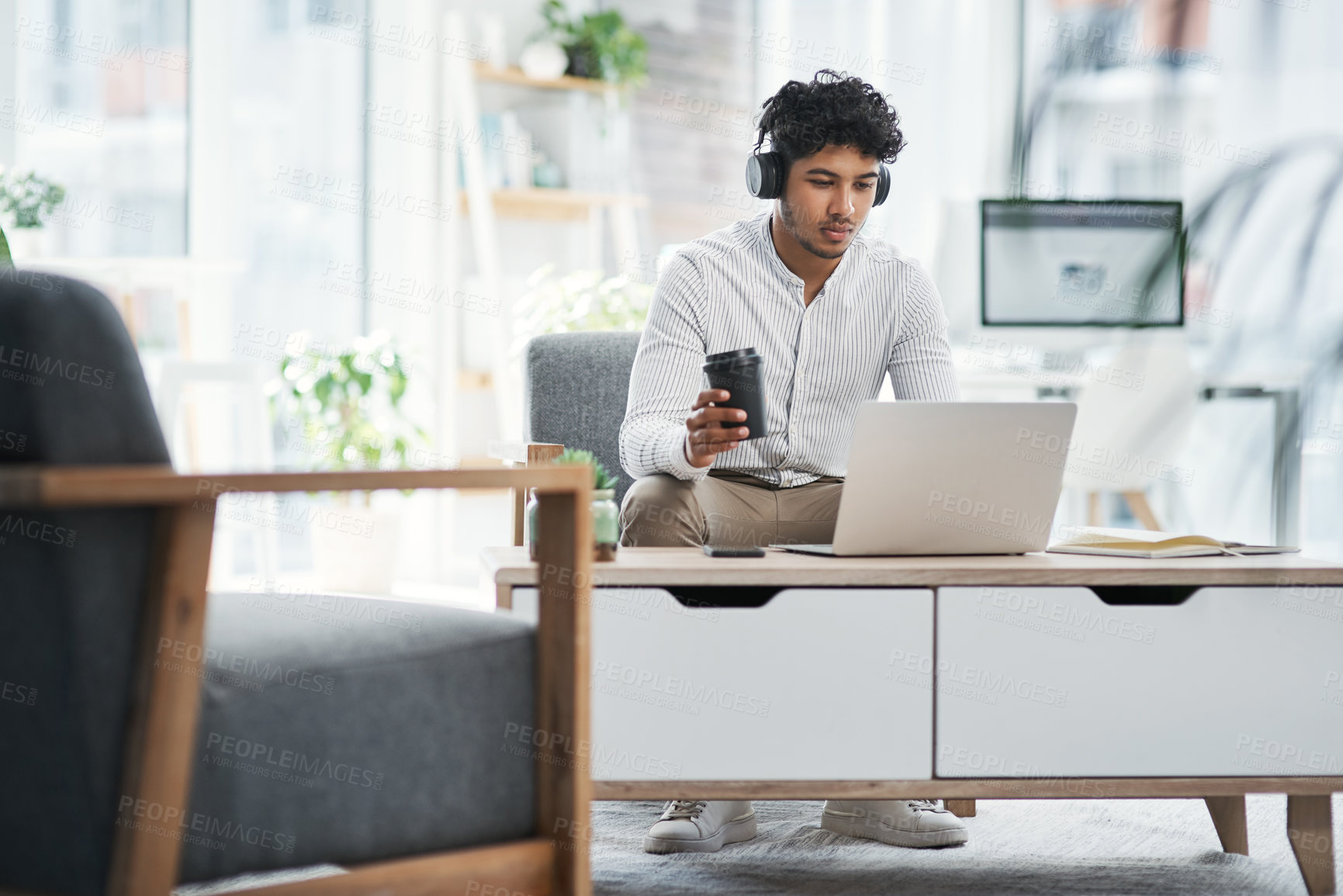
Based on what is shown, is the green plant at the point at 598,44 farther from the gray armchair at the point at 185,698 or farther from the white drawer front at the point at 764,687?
the gray armchair at the point at 185,698

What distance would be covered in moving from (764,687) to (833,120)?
0.97 metres

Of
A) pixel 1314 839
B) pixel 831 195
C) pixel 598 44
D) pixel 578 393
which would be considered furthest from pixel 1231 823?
pixel 598 44

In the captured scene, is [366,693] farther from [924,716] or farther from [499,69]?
[499,69]

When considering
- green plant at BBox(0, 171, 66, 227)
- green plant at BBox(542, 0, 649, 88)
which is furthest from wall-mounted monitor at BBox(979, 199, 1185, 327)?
green plant at BBox(0, 171, 66, 227)

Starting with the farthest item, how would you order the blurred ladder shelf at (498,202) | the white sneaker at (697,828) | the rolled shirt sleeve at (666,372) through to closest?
the blurred ladder shelf at (498,202), the rolled shirt sleeve at (666,372), the white sneaker at (697,828)

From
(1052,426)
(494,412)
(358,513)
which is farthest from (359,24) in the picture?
(1052,426)

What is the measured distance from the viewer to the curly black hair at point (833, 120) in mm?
2035

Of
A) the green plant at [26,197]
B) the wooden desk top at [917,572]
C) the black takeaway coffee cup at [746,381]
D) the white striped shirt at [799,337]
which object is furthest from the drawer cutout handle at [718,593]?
the green plant at [26,197]

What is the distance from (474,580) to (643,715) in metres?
2.97

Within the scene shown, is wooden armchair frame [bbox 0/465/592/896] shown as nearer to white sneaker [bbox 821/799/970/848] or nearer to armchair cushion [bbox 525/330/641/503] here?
white sneaker [bbox 821/799/970/848]

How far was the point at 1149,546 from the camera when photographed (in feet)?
5.43

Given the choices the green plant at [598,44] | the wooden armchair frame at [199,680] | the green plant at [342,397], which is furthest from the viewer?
the green plant at [598,44]

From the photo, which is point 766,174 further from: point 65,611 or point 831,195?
point 65,611

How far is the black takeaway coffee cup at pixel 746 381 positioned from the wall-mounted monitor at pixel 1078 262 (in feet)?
7.85
